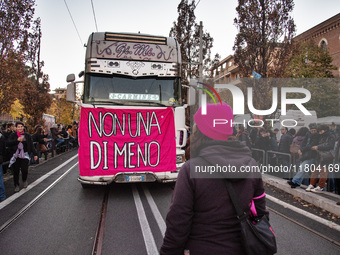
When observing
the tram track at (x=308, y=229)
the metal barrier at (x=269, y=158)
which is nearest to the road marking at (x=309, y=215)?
the tram track at (x=308, y=229)

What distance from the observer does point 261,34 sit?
1394 cm

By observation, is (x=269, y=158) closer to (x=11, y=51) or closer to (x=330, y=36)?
(x=11, y=51)

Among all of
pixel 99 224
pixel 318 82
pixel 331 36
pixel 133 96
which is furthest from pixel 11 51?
pixel 331 36

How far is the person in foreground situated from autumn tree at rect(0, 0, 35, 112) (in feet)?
36.6

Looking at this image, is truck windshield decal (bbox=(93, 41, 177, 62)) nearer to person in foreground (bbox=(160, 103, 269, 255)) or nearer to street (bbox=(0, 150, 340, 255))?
street (bbox=(0, 150, 340, 255))

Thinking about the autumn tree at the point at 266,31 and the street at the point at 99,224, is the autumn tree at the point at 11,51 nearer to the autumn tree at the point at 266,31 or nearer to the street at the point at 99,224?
the street at the point at 99,224

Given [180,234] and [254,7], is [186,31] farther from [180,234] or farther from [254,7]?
[180,234]

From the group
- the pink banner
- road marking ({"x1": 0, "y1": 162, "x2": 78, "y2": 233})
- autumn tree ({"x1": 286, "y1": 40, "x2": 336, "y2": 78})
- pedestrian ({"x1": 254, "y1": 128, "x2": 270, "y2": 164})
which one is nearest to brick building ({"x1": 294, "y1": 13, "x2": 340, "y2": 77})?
autumn tree ({"x1": 286, "y1": 40, "x2": 336, "y2": 78})

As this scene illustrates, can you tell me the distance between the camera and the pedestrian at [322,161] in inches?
253

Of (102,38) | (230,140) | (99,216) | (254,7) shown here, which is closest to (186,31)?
(254,7)

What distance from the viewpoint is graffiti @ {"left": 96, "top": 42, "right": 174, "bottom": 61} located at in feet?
21.9

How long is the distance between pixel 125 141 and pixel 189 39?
67.7 feet

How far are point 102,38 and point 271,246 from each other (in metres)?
6.34

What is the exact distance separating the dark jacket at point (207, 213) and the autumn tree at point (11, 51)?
36.7 ft
